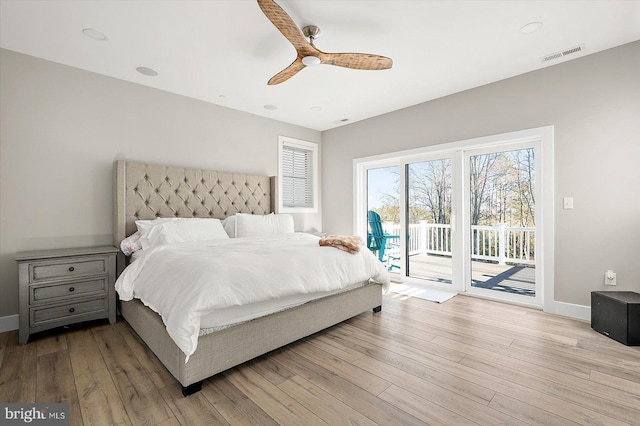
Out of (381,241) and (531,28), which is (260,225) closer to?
(381,241)

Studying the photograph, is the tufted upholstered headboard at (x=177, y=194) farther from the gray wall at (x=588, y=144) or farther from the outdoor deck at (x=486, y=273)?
the gray wall at (x=588, y=144)

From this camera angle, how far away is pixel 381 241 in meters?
4.99

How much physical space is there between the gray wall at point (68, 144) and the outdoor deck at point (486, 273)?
3655mm

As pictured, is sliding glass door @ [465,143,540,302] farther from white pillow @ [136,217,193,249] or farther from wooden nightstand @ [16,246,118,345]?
wooden nightstand @ [16,246,118,345]

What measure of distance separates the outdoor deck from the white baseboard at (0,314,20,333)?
4749 millimetres

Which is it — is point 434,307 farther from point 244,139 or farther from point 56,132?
point 56,132

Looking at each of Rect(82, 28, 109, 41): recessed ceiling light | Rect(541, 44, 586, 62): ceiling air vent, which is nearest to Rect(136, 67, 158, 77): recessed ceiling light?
Rect(82, 28, 109, 41): recessed ceiling light

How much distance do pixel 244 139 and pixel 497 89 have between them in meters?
3.53

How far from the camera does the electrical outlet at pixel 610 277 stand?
9.25ft

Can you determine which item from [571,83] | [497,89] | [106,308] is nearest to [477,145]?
[497,89]

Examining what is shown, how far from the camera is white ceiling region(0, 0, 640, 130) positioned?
222 cm

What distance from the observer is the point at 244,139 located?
452cm

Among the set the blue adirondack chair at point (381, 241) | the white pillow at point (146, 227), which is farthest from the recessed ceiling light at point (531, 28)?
the white pillow at point (146, 227)

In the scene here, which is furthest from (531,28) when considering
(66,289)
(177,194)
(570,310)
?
(66,289)
